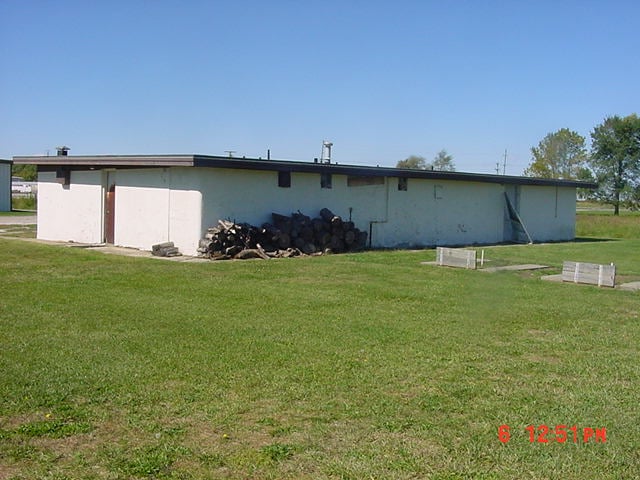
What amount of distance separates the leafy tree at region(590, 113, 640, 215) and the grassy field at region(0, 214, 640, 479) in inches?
2324

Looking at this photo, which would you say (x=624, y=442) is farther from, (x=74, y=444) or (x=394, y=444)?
(x=74, y=444)

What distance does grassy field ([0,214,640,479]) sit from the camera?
4.48 meters

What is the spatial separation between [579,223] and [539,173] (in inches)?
1416

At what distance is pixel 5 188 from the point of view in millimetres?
42156

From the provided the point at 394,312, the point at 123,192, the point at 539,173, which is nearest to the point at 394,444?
the point at 394,312

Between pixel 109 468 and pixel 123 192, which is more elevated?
pixel 123 192

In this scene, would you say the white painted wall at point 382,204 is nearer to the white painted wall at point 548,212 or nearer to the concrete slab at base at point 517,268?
the white painted wall at point 548,212

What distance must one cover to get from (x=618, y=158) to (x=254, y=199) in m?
55.8

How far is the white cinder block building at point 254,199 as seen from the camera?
18594 millimetres

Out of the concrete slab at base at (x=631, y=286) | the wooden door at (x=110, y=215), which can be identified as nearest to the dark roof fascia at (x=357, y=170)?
the wooden door at (x=110, y=215)

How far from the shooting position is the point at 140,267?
14.9m

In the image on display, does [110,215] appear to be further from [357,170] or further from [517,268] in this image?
[517,268]

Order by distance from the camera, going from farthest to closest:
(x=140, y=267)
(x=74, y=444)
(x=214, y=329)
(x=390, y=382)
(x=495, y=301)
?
(x=140, y=267)
(x=495, y=301)
(x=214, y=329)
(x=390, y=382)
(x=74, y=444)
